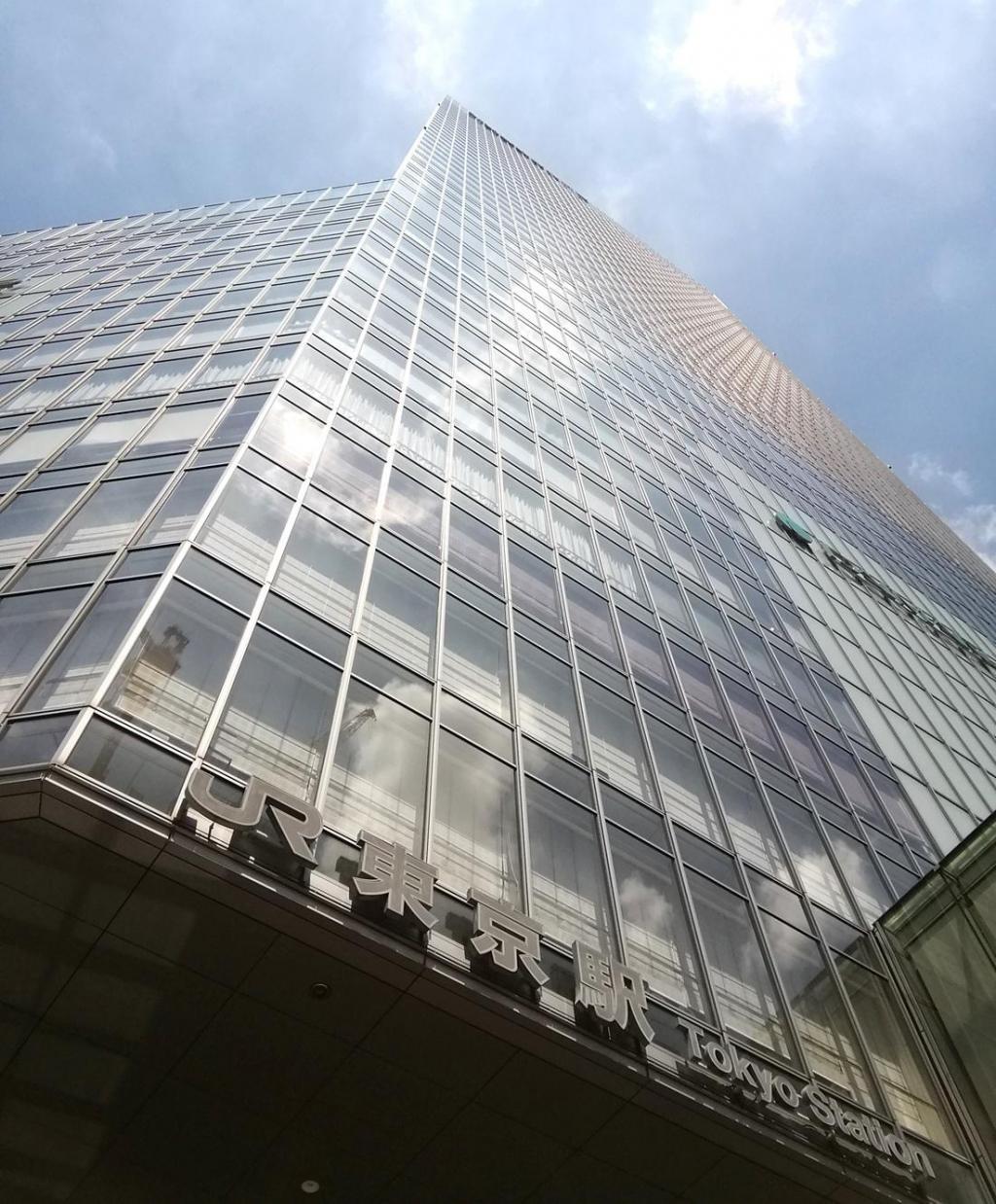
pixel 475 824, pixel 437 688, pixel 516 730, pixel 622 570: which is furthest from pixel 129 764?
pixel 622 570

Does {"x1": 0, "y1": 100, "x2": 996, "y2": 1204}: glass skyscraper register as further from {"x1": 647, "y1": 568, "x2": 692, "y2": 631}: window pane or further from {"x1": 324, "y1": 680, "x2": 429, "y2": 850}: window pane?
{"x1": 647, "y1": 568, "x2": 692, "y2": 631}: window pane

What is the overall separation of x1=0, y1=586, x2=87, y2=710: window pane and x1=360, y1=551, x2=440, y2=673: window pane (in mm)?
3713

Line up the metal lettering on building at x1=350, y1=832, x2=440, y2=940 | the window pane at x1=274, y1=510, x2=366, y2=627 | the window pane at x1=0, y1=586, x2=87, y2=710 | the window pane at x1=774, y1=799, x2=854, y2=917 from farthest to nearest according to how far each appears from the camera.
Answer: the window pane at x1=774, y1=799, x2=854, y2=917
the window pane at x1=274, y1=510, x2=366, y2=627
the window pane at x1=0, y1=586, x2=87, y2=710
the metal lettering on building at x1=350, y1=832, x2=440, y2=940

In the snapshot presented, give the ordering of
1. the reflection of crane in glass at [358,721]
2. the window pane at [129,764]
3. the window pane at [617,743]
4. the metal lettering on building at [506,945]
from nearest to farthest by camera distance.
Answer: the window pane at [129,764], the metal lettering on building at [506,945], the reflection of crane in glass at [358,721], the window pane at [617,743]

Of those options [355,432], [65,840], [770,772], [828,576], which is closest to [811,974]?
[770,772]

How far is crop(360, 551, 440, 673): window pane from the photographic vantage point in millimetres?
13242

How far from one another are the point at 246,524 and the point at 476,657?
12.7 ft

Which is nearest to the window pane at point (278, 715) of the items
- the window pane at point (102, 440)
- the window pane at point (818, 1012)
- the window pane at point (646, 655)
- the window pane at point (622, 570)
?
the window pane at point (102, 440)

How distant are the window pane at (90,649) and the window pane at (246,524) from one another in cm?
141

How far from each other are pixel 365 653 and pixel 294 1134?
216 inches

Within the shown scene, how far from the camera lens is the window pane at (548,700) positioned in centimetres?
1414

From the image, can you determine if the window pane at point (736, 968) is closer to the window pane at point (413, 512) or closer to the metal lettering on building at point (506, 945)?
the metal lettering on building at point (506, 945)

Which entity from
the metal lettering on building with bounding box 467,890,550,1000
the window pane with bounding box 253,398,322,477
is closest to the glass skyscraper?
the metal lettering on building with bounding box 467,890,550,1000

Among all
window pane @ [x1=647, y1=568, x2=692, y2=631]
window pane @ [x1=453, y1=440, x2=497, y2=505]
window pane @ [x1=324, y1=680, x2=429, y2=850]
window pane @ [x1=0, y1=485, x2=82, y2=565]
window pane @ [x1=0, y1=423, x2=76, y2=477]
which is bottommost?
window pane @ [x1=0, y1=423, x2=76, y2=477]
